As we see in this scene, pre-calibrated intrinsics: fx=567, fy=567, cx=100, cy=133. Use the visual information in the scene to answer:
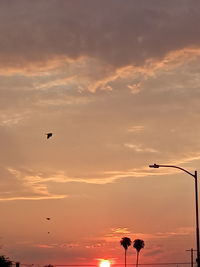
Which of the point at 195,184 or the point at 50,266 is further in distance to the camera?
the point at 50,266

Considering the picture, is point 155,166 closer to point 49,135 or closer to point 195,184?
point 195,184

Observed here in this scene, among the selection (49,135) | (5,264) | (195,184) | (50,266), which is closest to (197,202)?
(195,184)

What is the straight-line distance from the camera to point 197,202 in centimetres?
4247

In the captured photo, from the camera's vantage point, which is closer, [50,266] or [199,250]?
[199,250]

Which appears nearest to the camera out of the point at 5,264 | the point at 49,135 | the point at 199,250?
the point at 199,250

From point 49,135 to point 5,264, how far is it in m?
72.2

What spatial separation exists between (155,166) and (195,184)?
3624mm

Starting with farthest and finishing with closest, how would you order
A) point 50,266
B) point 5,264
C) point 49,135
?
point 50,266 < point 5,264 < point 49,135

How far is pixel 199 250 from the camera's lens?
40.9 meters

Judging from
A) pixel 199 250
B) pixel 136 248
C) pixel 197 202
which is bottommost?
pixel 199 250

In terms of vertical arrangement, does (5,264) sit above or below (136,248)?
→ below

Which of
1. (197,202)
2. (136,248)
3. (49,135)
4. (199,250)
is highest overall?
(136,248)

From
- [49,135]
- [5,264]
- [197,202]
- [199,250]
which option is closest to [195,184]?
[197,202]

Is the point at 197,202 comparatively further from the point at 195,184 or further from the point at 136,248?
the point at 136,248
